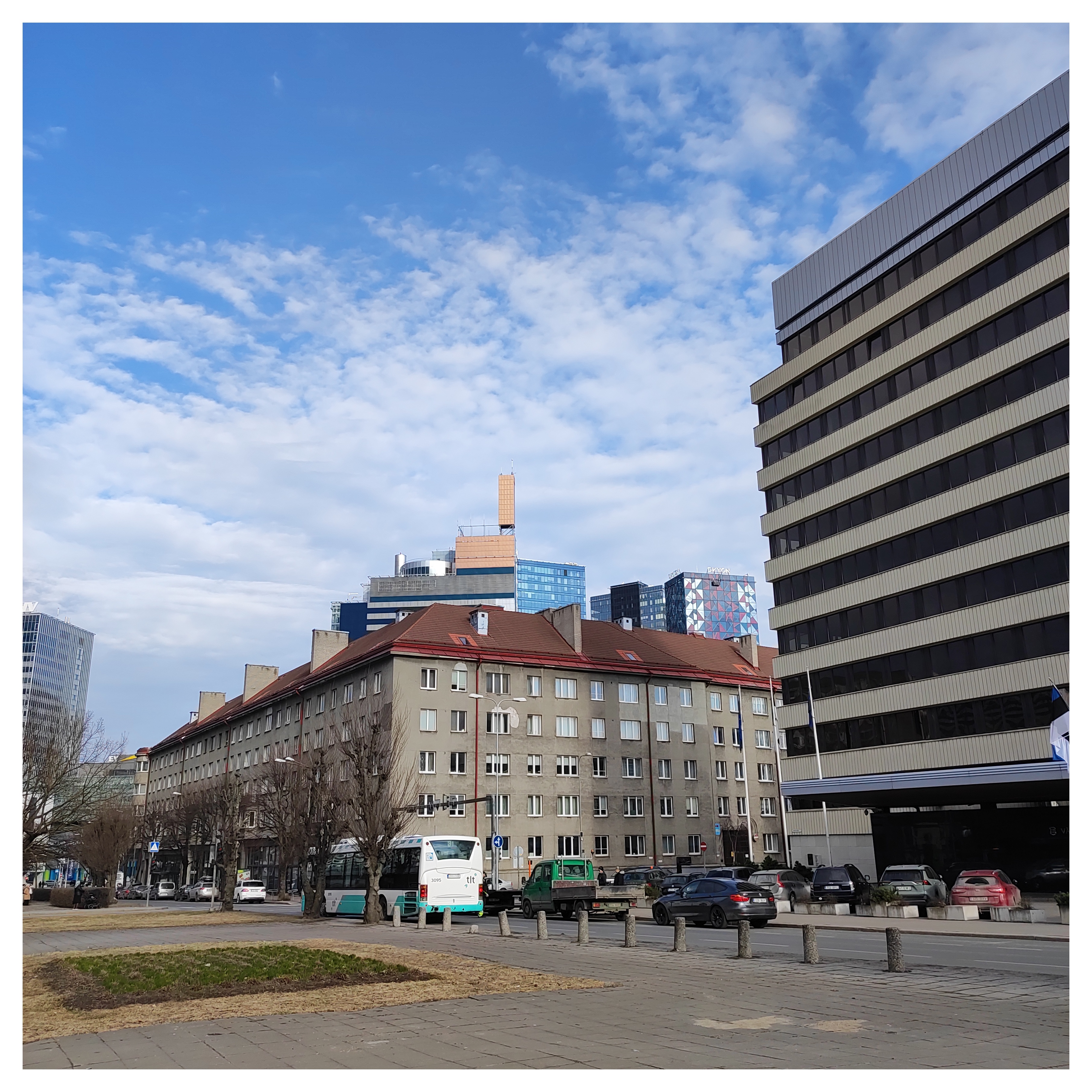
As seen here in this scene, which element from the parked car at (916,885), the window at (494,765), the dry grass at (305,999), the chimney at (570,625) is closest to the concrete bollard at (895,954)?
the dry grass at (305,999)

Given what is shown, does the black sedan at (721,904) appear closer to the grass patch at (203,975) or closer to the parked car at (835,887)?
the parked car at (835,887)

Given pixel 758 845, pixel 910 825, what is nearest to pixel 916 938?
pixel 910 825

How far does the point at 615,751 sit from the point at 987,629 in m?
30.7

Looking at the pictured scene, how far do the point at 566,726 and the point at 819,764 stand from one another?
19.7 meters

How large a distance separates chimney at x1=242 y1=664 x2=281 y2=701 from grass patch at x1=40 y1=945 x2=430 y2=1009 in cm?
7339

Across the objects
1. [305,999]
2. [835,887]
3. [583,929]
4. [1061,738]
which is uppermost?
[1061,738]

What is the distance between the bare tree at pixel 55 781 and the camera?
45.5 metres

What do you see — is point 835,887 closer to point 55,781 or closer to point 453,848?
point 453,848

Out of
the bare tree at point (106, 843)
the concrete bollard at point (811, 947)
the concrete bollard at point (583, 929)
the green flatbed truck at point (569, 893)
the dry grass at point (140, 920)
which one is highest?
the concrete bollard at point (811, 947)

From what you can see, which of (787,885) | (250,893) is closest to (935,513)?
(787,885)

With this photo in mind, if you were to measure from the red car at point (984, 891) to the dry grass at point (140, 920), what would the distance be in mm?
24653

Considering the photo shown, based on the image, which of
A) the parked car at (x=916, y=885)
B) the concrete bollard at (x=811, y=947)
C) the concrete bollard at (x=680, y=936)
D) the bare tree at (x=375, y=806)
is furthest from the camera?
the bare tree at (x=375, y=806)

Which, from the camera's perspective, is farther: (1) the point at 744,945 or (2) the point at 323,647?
(2) the point at 323,647

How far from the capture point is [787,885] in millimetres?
39156
